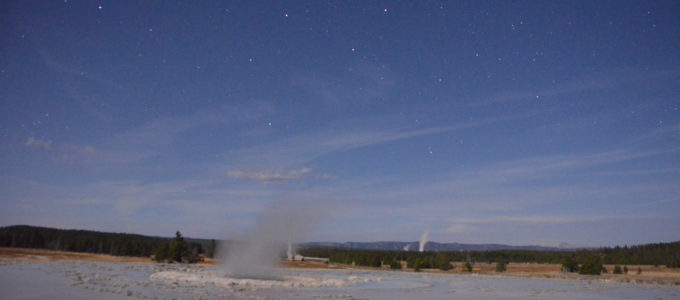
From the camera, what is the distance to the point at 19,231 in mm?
133750

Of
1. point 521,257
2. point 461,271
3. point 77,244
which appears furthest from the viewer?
point 521,257

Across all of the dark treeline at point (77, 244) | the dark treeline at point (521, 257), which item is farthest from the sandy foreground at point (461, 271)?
the dark treeline at point (77, 244)

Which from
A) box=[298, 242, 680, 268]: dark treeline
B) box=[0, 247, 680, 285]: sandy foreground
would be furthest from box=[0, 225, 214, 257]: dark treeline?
box=[298, 242, 680, 268]: dark treeline

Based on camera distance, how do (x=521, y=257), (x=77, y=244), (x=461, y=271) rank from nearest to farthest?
(x=461, y=271) < (x=77, y=244) < (x=521, y=257)

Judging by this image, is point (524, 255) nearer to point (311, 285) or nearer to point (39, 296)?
point (311, 285)

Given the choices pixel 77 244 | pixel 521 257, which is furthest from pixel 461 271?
pixel 77 244

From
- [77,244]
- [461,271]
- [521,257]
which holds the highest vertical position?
[521,257]

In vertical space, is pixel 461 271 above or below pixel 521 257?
below

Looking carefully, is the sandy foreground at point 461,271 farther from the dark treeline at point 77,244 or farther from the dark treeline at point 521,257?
the dark treeline at point 77,244

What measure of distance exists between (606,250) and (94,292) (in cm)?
15541

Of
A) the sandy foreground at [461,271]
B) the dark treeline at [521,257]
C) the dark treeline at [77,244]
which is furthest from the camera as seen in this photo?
the dark treeline at [77,244]

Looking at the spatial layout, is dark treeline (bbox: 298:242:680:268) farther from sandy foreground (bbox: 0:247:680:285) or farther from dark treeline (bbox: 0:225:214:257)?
dark treeline (bbox: 0:225:214:257)

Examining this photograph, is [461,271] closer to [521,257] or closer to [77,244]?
[521,257]

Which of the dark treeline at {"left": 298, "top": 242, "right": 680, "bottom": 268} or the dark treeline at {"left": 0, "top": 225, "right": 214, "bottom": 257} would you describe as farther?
the dark treeline at {"left": 0, "top": 225, "right": 214, "bottom": 257}
